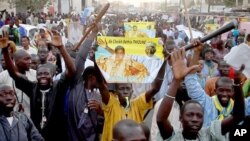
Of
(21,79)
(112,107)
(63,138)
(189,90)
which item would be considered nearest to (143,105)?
(112,107)

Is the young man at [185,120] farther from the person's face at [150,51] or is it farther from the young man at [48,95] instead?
the person's face at [150,51]

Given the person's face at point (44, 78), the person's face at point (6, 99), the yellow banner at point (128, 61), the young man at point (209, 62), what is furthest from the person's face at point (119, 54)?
the young man at point (209, 62)

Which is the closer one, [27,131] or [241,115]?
[241,115]

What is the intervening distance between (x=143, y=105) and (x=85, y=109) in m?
0.59

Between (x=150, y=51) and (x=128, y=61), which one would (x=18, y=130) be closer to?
(x=128, y=61)

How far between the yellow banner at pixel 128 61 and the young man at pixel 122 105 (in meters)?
0.14

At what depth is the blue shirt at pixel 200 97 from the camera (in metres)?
4.11

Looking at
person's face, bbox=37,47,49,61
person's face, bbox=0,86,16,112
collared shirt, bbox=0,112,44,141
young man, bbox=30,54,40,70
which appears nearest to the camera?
collared shirt, bbox=0,112,44,141

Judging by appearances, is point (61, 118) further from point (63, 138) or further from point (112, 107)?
point (112, 107)

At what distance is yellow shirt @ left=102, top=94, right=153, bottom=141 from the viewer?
447 centimetres

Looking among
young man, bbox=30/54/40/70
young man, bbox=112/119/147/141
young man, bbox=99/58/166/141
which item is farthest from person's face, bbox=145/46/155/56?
young man, bbox=112/119/147/141

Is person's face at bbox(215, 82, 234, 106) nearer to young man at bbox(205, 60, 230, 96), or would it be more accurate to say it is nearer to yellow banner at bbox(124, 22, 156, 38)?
young man at bbox(205, 60, 230, 96)

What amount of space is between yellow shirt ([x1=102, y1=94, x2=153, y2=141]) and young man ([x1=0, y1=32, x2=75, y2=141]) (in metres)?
0.49

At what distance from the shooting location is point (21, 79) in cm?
485
